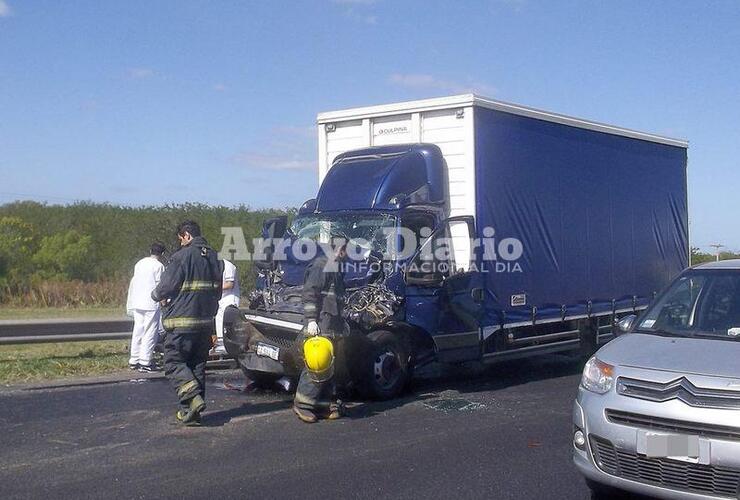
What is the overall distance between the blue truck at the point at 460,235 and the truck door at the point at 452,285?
18 mm

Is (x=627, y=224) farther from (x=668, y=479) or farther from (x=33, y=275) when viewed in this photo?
(x=33, y=275)

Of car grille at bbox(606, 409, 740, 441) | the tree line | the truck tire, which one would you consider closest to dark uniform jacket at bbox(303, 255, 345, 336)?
car grille at bbox(606, 409, 740, 441)

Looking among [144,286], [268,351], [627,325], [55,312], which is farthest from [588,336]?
[55,312]

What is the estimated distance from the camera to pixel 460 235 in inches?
428

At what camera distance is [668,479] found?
5.24 m

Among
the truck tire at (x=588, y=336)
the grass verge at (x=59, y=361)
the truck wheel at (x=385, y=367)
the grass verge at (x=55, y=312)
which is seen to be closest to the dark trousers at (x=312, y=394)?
the truck wheel at (x=385, y=367)

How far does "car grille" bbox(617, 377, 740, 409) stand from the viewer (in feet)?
16.8

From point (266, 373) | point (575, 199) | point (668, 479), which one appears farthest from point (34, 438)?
point (575, 199)

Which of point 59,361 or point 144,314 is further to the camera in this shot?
point 59,361

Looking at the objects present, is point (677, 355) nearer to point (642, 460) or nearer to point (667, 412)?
point (667, 412)

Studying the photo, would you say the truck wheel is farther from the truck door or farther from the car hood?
the car hood

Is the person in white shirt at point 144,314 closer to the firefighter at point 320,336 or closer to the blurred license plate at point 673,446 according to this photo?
the firefighter at point 320,336

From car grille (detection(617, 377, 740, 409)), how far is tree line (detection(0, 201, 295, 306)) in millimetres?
21991

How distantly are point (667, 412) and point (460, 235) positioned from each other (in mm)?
5758
